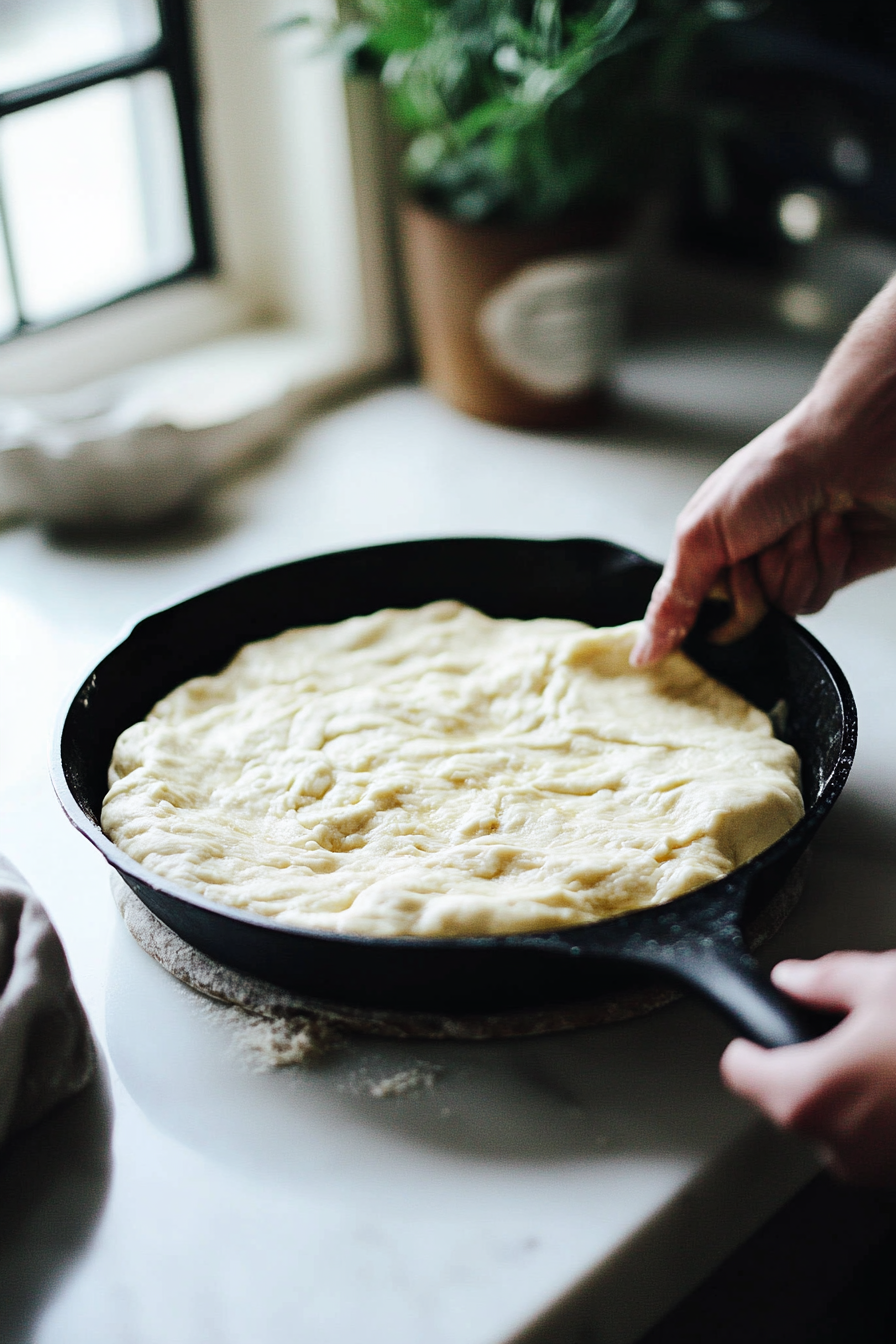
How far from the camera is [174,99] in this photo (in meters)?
1.96

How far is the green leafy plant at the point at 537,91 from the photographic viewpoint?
159 centimetres

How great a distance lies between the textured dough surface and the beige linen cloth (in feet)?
0.32

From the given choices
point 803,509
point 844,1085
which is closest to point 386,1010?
point 844,1085

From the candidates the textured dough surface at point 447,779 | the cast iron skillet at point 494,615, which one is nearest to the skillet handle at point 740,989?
the cast iron skillet at point 494,615

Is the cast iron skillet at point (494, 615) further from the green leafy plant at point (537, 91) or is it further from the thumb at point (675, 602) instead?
the green leafy plant at point (537, 91)

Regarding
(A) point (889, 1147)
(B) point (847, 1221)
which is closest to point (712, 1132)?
(A) point (889, 1147)

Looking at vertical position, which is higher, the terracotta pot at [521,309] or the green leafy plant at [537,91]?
the green leafy plant at [537,91]

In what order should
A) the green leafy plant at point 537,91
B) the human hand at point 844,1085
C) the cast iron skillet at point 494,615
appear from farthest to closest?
the green leafy plant at point 537,91 < the cast iron skillet at point 494,615 < the human hand at point 844,1085

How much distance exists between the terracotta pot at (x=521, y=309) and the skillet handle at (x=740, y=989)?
3.95 ft

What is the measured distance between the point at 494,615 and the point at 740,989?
685 millimetres

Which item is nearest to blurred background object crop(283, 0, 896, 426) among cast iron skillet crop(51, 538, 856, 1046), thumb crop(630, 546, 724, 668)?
cast iron skillet crop(51, 538, 856, 1046)

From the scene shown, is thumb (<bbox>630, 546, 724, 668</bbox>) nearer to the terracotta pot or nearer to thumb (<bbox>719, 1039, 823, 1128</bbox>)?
thumb (<bbox>719, 1039, 823, 1128</bbox>)

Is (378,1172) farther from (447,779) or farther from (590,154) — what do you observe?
(590,154)

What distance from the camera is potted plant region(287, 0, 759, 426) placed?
1.62 meters
